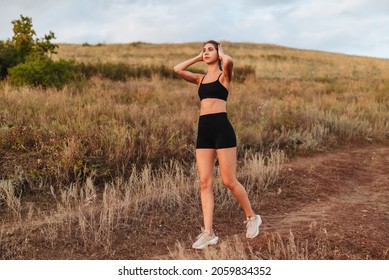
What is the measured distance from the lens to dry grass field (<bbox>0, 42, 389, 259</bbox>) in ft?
16.0

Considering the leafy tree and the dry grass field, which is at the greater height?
the leafy tree

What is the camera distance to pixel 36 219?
5641 millimetres

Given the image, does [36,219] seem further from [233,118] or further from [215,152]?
[233,118]

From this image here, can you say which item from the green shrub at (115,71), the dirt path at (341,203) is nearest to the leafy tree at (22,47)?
the green shrub at (115,71)

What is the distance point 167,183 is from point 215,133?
79.6 inches

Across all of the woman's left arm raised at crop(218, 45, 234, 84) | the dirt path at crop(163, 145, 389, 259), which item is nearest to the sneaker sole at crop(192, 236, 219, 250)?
the dirt path at crop(163, 145, 389, 259)

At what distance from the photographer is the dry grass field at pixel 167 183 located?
4.86 meters

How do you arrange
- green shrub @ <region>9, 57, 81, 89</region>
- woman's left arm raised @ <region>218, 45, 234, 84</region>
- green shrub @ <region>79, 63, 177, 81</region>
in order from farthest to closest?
green shrub @ <region>79, 63, 177, 81</region> < green shrub @ <region>9, 57, 81, 89</region> < woman's left arm raised @ <region>218, 45, 234, 84</region>

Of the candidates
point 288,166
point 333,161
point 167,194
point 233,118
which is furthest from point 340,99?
point 167,194

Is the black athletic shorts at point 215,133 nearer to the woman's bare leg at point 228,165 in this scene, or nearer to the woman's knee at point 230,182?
the woman's bare leg at point 228,165

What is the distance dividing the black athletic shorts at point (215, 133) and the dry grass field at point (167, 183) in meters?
1.04

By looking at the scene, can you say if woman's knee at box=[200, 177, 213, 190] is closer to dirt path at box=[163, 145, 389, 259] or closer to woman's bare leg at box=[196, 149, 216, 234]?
woman's bare leg at box=[196, 149, 216, 234]

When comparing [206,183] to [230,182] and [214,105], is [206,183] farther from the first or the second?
[214,105]

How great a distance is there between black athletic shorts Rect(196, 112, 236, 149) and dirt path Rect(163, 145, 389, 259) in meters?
1.10
